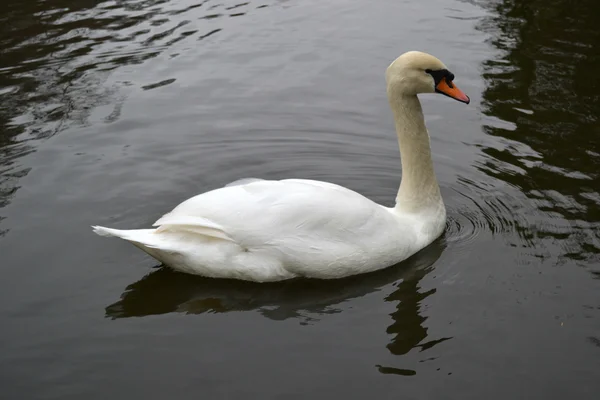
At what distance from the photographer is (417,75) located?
7.00 meters

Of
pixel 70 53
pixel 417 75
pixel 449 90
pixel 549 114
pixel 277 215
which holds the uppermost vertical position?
pixel 417 75

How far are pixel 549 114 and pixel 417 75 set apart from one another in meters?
3.05

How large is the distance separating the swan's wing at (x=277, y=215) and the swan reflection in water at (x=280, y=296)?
0.36m

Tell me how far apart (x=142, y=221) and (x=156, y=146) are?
173 cm

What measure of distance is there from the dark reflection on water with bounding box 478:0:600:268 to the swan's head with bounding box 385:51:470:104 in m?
1.41

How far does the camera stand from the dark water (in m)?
5.63

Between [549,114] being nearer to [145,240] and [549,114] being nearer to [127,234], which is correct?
[145,240]

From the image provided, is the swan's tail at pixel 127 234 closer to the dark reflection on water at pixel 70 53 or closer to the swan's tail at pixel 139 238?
the swan's tail at pixel 139 238

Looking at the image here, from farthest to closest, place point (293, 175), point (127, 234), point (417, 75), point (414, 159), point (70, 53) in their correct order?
point (70, 53) < point (293, 175) < point (414, 159) < point (417, 75) < point (127, 234)

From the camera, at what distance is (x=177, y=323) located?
20.3ft

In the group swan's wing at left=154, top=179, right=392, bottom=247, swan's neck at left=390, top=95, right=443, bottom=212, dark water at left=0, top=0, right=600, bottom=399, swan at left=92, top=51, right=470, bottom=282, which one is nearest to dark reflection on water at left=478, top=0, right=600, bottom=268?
dark water at left=0, top=0, right=600, bottom=399

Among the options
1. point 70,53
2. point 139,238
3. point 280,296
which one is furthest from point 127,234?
point 70,53

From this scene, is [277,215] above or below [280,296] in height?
above

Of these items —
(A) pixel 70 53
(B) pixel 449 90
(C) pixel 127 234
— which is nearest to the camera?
(C) pixel 127 234
